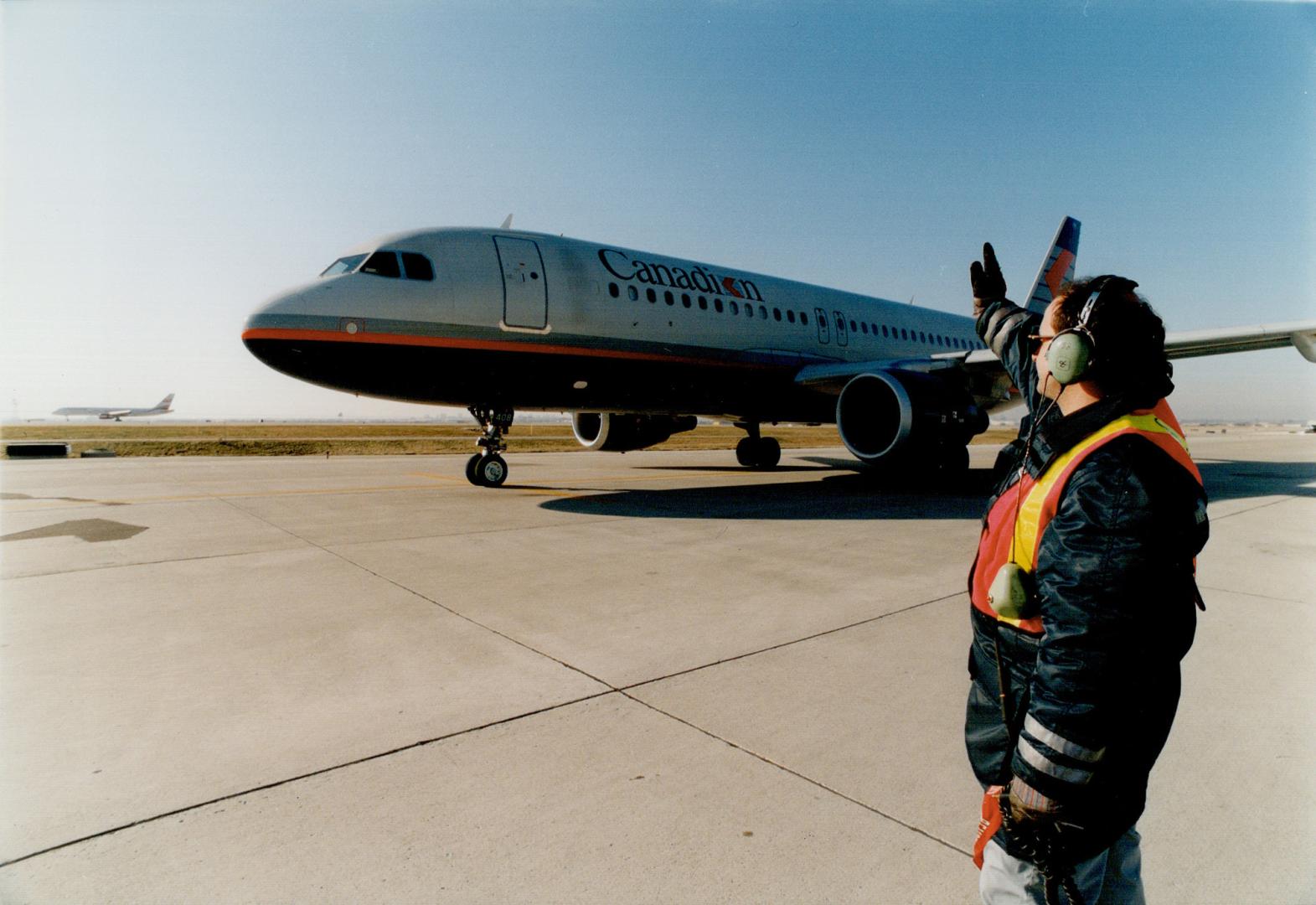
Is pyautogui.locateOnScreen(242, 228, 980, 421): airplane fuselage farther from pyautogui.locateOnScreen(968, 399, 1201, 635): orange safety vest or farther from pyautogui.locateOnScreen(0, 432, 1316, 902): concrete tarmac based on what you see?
pyautogui.locateOnScreen(968, 399, 1201, 635): orange safety vest

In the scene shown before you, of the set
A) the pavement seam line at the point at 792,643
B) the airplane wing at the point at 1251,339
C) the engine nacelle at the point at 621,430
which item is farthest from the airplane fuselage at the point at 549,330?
the pavement seam line at the point at 792,643

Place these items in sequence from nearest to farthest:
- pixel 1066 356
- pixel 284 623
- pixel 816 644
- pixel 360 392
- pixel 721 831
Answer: pixel 1066 356
pixel 721 831
pixel 816 644
pixel 284 623
pixel 360 392

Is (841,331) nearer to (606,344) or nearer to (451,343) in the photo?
(606,344)

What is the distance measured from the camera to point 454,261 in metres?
9.30

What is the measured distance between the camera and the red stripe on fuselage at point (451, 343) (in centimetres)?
804

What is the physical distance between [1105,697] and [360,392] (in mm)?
9130

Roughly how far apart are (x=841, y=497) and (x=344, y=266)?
26.0 feet

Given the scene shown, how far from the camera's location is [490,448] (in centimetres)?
1107

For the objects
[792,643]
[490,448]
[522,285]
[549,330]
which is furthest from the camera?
[490,448]

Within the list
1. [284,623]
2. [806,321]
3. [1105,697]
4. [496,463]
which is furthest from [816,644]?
[806,321]

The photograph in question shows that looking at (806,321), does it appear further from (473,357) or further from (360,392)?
(360,392)

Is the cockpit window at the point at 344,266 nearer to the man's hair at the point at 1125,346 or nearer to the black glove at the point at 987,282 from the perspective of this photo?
the black glove at the point at 987,282

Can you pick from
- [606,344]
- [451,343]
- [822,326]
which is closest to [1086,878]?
[451,343]

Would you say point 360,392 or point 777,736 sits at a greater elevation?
point 360,392
